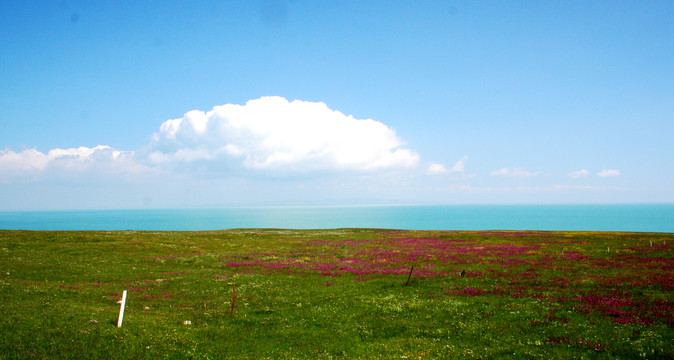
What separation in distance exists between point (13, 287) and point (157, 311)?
13734 mm

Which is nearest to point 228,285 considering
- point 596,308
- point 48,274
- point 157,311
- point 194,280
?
point 194,280

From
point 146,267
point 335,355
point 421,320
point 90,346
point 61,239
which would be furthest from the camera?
point 61,239

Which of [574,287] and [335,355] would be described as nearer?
[335,355]

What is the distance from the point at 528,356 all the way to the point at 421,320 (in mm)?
7226

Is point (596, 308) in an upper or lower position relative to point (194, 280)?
upper

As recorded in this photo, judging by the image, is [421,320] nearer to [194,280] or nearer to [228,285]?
[228,285]

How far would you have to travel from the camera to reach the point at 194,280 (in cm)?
3456

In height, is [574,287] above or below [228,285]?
above

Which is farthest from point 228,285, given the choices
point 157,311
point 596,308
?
point 596,308

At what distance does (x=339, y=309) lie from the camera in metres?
24.2

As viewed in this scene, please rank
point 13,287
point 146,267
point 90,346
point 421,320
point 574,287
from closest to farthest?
point 90,346, point 421,320, point 13,287, point 574,287, point 146,267

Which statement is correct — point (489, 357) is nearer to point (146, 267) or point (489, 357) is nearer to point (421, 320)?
point (421, 320)

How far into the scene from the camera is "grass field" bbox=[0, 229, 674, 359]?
15.8 metres

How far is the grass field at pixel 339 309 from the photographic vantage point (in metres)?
15.8
